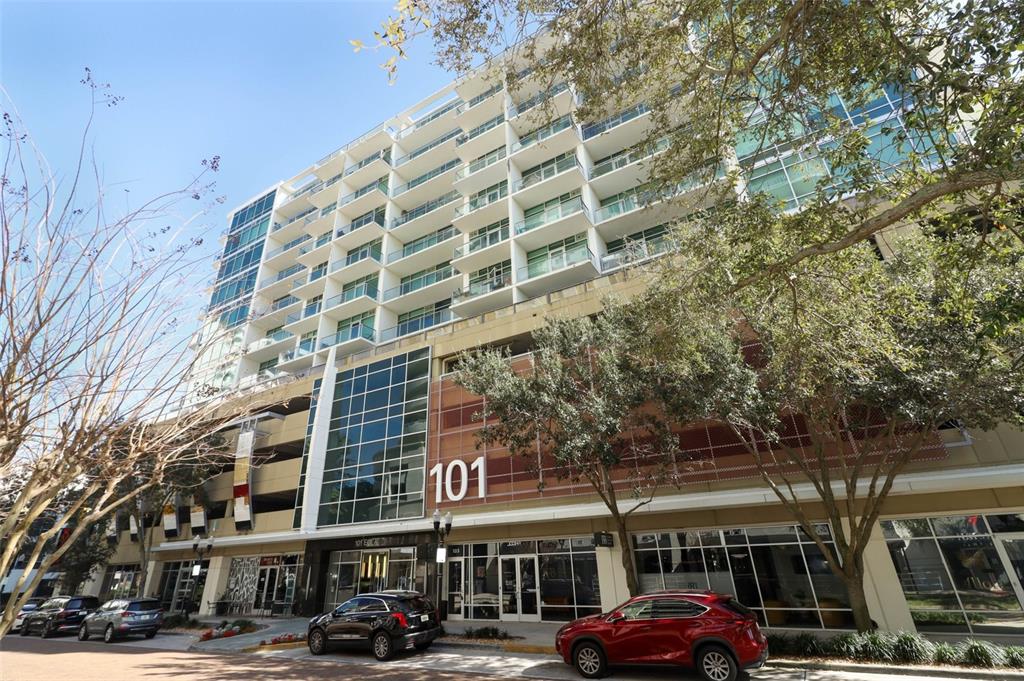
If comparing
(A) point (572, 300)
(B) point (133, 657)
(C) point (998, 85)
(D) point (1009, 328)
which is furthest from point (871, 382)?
(B) point (133, 657)

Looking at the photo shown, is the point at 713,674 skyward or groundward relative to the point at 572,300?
groundward

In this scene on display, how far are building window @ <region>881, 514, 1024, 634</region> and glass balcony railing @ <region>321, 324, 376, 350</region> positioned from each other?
27.3m

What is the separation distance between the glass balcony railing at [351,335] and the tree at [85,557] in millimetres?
16876

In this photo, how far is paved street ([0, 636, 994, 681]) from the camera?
33.5 ft

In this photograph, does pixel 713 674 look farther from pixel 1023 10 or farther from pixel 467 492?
pixel 467 492

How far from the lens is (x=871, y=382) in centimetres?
1100

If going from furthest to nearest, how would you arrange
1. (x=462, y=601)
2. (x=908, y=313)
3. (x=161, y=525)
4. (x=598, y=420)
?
1. (x=161, y=525)
2. (x=462, y=601)
3. (x=598, y=420)
4. (x=908, y=313)

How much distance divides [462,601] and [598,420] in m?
10.8

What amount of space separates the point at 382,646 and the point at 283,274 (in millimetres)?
34884

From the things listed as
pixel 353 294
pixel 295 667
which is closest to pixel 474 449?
pixel 295 667

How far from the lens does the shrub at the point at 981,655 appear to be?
9.16 m

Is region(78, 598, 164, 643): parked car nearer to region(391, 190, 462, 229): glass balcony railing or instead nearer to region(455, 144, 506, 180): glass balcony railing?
region(391, 190, 462, 229): glass balcony railing

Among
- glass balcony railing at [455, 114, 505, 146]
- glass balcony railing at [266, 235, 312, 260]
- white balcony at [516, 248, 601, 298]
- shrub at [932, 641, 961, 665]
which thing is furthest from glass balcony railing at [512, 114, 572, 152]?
shrub at [932, 641, 961, 665]

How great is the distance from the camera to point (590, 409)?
14.3 m
